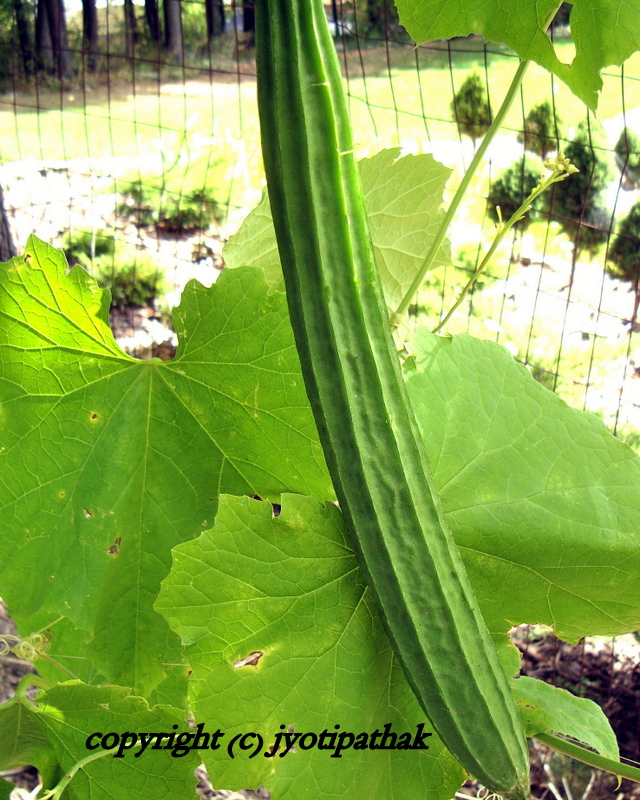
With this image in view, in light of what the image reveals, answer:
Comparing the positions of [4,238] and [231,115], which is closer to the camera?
[4,238]

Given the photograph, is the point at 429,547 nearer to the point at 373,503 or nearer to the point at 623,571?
the point at 373,503

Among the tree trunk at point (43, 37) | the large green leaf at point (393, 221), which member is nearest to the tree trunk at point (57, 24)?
the tree trunk at point (43, 37)

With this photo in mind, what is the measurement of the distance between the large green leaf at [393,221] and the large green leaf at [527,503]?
266 mm

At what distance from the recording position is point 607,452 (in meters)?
0.88

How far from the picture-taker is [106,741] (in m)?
0.86

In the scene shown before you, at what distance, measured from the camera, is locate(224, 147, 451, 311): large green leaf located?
1.02 meters

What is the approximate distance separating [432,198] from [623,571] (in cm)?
54

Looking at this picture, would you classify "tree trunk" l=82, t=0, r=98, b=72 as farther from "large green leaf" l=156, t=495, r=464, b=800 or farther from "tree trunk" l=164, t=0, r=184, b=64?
"large green leaf" l=156, t=495, r=464, b=800

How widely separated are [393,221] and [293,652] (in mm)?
604

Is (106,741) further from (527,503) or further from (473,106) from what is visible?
(473,106)

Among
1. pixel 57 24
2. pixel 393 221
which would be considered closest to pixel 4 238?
pixel 393 221

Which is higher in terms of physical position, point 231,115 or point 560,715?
point 231,115

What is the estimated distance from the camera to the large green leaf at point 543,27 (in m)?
0.79

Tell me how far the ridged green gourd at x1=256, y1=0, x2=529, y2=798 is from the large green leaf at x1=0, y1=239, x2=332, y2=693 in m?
0.20
